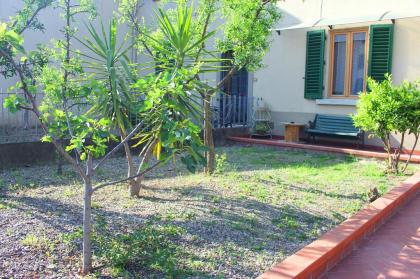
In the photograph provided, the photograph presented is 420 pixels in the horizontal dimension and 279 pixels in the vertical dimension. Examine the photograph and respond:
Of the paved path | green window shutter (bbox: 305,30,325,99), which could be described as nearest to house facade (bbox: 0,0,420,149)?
green window shutter (bbox: 305,30,325,99)

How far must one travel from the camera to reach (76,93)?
3514mm

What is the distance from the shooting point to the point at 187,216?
4.81m

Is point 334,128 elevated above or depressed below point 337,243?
above

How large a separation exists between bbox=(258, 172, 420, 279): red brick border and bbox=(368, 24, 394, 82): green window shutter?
4399mm

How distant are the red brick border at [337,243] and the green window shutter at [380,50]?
14.4 ft

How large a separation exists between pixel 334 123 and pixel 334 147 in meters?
0.66

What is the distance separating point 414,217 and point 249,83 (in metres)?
7.49

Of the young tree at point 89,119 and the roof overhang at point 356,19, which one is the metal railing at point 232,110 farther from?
the young tree at point 89,119

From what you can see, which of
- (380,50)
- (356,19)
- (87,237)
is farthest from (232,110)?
(87,237)

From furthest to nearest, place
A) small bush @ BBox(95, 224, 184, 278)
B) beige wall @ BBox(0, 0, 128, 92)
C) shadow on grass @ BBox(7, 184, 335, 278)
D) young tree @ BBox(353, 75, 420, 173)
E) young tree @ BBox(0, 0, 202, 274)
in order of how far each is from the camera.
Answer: beige wall @ BBox(0, 0, 128, 92)
young tree @ BBox(353, 75, 420, 173)
shadow on grass @ BBox(7, 184, 335, 278)
small bush @ BBox(95, 224, 184, 278)
young tree @ BBox(0, 0, 202, 274)

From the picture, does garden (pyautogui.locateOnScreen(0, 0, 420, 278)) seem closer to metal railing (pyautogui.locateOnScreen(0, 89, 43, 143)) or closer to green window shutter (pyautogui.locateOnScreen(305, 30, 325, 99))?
metal railing (pyautogui.locateOnScreen(0, 89, 43, 143))

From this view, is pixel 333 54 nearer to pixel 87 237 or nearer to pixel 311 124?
pixel 311 124

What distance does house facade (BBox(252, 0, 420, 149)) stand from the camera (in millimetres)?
9602

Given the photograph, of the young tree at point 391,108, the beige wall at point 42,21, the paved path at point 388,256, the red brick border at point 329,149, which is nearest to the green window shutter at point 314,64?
the red brick border at point 329,149
